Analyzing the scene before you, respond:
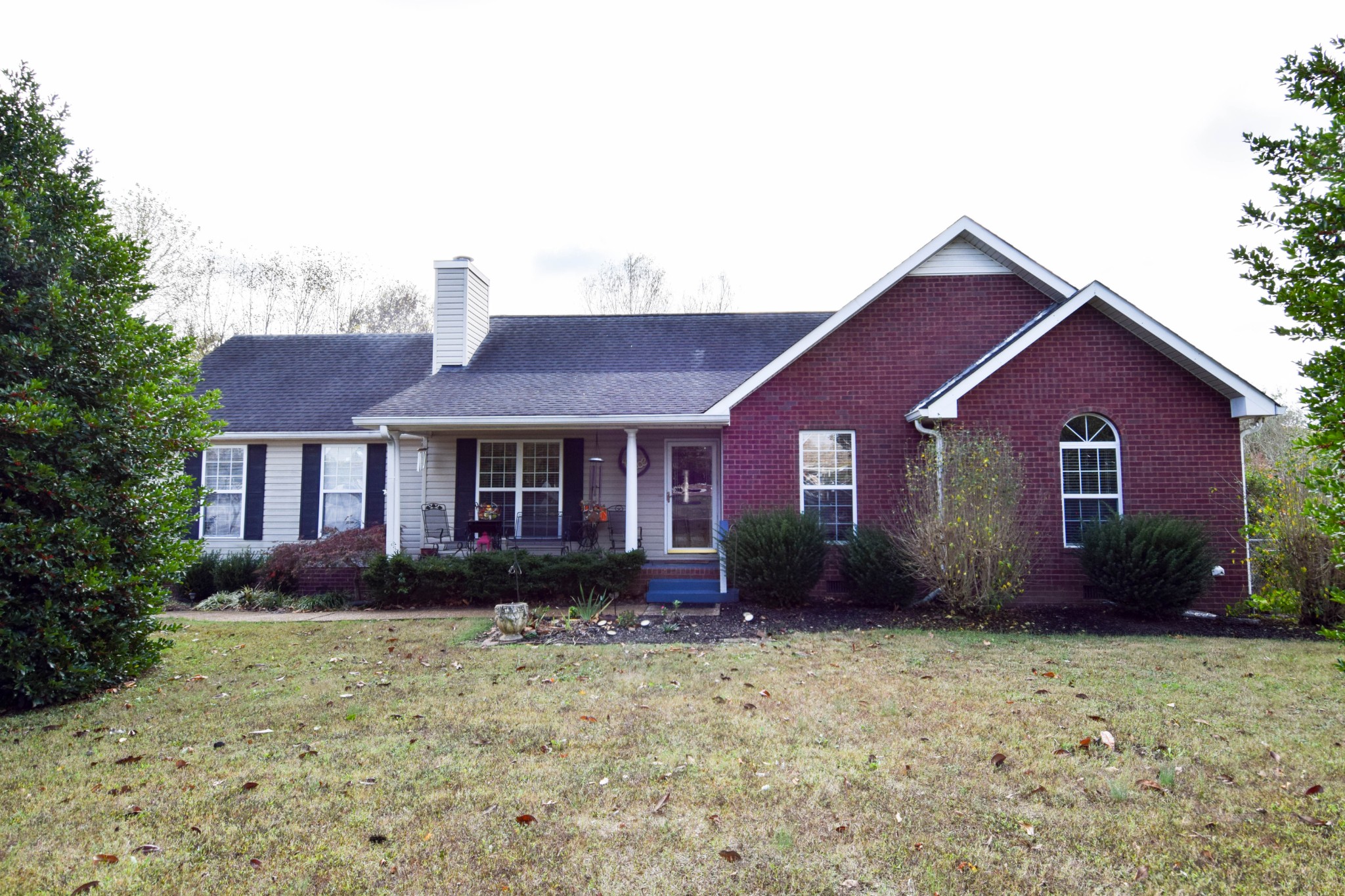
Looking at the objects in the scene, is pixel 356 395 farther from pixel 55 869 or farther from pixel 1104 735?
pixel 1104 735

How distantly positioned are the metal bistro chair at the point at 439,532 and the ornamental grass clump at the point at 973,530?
297 inches

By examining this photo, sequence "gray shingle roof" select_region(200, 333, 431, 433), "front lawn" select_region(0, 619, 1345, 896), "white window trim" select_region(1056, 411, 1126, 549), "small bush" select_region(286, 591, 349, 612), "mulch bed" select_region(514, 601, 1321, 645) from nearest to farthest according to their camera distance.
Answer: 1. "front lawn" select_region(0, 619, 1345, 896)
2. "mulch bed" select_region(514, 601, 1321, 645)
3. "white window trim" select_region(1056, 411, 1126, 549)
4. "small bush" select_region(286, 591, 349, 612)
5. "gray shingle roof" select_region(200, 333, 431, 433)

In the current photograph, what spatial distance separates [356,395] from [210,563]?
161 inches

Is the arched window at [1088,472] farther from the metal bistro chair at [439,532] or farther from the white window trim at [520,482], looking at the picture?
the metal bistro chair at [439,532]

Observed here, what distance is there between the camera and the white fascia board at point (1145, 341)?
10.6 metres

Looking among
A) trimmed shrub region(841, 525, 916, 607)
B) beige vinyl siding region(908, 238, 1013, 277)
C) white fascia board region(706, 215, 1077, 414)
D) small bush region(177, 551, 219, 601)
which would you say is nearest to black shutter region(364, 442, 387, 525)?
small bush region(177, 551, 219, 601)

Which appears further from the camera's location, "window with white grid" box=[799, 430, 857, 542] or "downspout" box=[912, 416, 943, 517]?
"window with white grid" box=[799, 430, 857, 542]

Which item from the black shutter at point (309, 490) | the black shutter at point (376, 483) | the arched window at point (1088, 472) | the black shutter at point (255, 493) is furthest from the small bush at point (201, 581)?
the arched window at point (1088, 472)

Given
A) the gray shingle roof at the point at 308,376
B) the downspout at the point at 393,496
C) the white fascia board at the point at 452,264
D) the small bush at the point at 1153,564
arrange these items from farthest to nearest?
1. the white fascia board at the point at 452,264
2. the gray shingle roof at the point at 308,376
3. the downspout at the point at 393,496
4. the small bush at the point at 1153,564

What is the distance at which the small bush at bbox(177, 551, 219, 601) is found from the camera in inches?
522

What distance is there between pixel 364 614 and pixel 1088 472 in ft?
35.6

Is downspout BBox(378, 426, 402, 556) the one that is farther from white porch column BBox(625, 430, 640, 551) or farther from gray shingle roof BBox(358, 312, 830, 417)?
white porch column BBox(625, 430, 640, 551)

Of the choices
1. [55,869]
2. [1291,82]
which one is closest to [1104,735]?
[1291,82]

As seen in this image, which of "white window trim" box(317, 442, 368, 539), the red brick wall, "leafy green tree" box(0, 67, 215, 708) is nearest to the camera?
"leafy green tree" box(0, 67, 215, 708)
